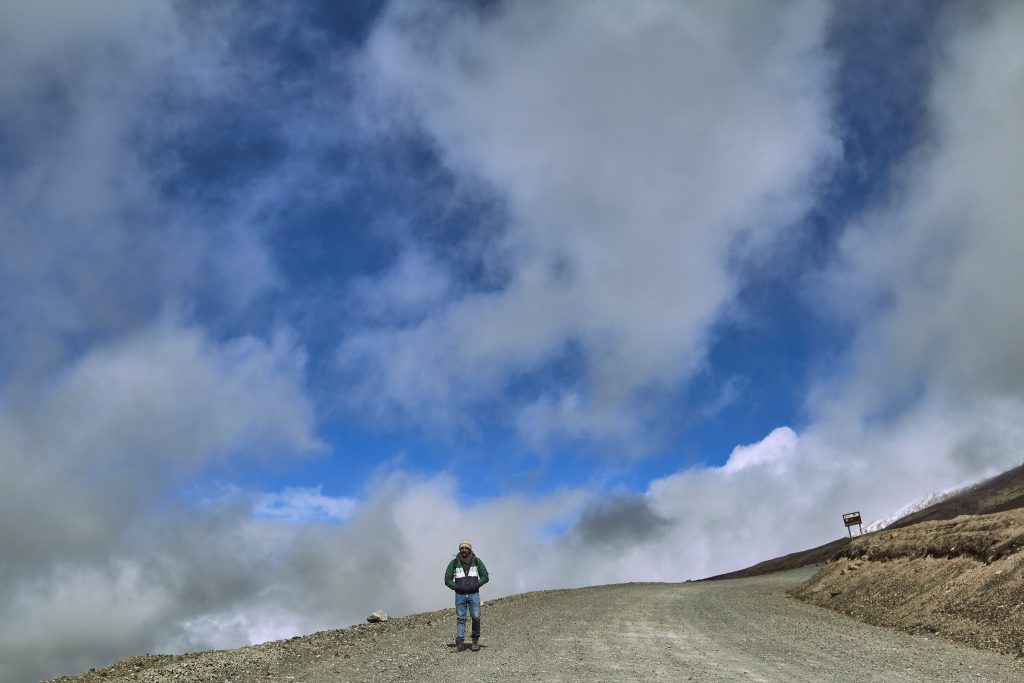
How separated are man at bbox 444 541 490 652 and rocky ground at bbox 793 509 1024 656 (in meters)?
14.2

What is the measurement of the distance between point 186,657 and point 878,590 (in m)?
26.0

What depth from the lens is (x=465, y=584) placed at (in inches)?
752

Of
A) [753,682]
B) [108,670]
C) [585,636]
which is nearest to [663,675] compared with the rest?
[753,682]

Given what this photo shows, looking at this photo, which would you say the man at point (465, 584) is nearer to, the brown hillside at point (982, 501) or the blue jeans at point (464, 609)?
the blue jeans at point (464, 609)

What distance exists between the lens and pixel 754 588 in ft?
131

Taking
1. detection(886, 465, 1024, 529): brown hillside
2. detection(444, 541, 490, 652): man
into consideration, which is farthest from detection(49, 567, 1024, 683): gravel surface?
detection(886, 465, 1024, 529): brown hillside

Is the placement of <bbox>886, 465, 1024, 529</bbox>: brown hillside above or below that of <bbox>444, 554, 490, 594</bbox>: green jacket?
above

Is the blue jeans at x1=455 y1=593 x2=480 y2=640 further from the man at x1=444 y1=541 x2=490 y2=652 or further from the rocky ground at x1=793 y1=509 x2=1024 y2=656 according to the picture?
the rocky ground at x1=793 y1=509 x2=1024 y2=656

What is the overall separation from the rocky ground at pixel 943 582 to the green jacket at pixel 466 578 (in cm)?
1414

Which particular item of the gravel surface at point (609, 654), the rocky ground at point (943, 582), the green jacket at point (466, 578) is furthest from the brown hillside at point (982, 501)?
the green jacket at point (466, 578)

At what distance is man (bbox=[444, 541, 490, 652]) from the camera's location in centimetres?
1909

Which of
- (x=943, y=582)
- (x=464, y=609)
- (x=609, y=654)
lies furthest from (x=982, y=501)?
(x=464, y=609)

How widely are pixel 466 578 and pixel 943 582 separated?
17.8 m

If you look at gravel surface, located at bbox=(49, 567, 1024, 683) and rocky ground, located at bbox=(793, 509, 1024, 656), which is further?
rocky ground, located at bbox=(793, 509, 1024, 656)
